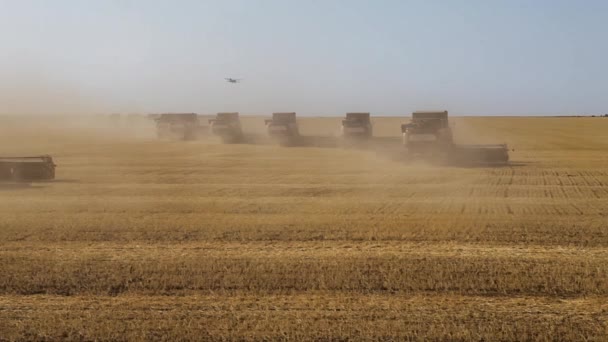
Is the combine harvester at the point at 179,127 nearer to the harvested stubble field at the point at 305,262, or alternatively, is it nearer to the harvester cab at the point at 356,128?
the harvester cab at the point at 356,128

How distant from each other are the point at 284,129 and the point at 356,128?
5.47 m

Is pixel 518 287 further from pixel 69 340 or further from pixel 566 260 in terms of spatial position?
pixel 69 340

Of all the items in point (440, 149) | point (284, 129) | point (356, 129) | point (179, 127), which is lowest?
point (440, 149)

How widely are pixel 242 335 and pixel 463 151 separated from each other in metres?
25.0

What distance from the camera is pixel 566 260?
10352 mm

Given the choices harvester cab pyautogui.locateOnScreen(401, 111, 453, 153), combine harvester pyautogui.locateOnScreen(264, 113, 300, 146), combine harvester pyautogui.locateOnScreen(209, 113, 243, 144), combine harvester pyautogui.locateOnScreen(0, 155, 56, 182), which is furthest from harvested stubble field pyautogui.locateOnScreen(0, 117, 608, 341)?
combine harvester pyautogui.locateOnScreen(209, 113, 243, 144)

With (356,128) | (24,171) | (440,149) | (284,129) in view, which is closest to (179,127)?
(284,129)

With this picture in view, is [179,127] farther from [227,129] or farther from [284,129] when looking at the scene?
[284,129]

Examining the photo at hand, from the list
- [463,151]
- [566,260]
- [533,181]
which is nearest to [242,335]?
[566,260]

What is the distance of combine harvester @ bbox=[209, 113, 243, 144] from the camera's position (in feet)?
167

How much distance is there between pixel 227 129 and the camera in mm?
51156

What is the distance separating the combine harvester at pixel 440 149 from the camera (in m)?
30.4

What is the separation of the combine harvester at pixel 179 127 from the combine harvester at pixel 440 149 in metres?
27.3

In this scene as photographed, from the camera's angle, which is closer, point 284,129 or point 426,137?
point 426,137
